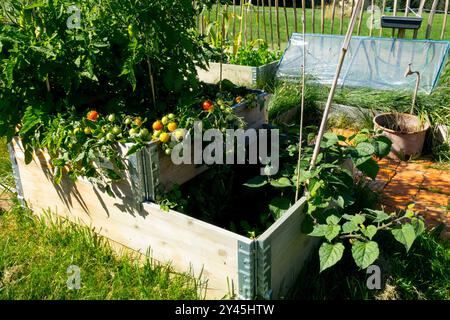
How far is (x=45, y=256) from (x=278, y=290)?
4.25 ft

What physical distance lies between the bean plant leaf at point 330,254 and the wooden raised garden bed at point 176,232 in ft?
0.57

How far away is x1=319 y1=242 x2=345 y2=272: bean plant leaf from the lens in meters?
1.90

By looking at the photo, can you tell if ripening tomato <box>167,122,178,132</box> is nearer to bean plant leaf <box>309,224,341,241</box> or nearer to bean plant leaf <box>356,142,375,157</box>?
bean plant leaf <box>309,224,341,241</box>

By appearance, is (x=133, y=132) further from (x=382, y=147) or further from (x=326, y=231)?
(x=382, y=147)

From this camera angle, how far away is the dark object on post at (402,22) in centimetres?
463

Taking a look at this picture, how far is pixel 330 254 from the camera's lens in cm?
193

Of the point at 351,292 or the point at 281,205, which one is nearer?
the point at 351,292

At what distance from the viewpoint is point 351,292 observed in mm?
2092

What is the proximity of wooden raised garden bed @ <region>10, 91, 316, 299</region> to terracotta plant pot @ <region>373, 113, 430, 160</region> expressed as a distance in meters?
1.76

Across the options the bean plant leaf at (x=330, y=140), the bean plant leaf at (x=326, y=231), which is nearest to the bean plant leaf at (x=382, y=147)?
the bean plant leaf at (x=330, y=140)

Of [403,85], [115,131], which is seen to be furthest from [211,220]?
[403,85]

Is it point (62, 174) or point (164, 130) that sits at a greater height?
point (164, 130)

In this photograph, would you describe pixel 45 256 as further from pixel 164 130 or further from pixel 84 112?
pixel 164 130

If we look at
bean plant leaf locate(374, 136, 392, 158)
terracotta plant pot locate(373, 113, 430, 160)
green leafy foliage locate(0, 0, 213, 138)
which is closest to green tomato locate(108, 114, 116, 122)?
green leafy foliage locate(0, 0, 213, 138)
